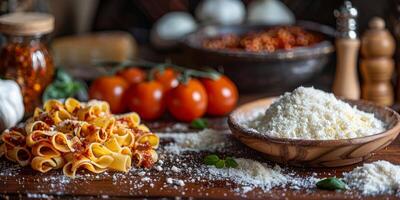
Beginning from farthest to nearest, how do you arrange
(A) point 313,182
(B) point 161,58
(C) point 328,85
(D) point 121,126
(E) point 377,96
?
(B) point 161,58
(C) point 328,85
(E) point 377,96
(D) point 121,126
(A) point 313,182

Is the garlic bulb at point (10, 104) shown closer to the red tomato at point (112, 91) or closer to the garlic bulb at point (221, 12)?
the red tomato at point (112, 91)

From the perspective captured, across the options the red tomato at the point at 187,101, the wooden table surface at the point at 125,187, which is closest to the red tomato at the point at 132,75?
the red tomato at the point at 187,101

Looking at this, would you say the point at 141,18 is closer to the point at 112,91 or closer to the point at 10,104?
the point at 112,91

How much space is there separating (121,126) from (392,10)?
0.95m

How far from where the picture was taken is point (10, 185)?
125 centimetres

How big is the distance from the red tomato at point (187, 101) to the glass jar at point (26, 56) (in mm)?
331

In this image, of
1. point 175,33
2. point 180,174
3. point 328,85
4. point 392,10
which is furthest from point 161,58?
point 180,174

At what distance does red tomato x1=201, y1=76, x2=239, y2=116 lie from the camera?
5.53 ft

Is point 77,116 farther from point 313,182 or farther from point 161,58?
point 161,58

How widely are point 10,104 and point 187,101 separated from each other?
41 centimetres

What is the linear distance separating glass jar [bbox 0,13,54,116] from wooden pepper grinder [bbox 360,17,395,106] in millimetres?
803

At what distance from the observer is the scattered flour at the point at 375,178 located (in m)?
1.18

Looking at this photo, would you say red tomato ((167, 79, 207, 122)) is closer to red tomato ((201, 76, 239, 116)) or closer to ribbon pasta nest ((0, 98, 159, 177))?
red tomato ((201, 76, 239, 116))

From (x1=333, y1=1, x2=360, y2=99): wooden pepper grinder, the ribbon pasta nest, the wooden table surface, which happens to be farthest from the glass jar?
(x1=333, y1=1, x2=360, y2=99): wooden pepper grinder
